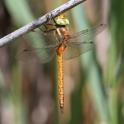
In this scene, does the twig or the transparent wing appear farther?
the transparent wing

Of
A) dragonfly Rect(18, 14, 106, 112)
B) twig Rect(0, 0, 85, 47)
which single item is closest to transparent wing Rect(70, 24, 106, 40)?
dragonfly Rect(18, 14, 106, 112)

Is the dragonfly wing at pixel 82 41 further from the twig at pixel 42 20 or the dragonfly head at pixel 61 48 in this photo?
the twig at pixel 42 20

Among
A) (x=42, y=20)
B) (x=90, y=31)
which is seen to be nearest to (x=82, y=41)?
(x=90, y=31)

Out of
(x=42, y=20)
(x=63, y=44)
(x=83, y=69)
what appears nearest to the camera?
(x=42, y=20)

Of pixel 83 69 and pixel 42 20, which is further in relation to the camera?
pixel 83 69

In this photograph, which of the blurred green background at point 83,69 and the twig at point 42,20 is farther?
the blurred green background at point 83,69

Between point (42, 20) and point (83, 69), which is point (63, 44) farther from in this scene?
point (42, 20)

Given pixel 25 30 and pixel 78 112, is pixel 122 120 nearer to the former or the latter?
pixel 78 112

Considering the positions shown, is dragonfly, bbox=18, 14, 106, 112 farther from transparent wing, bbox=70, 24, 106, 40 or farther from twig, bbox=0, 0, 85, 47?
twig, bbox=0, 0, 85, 47

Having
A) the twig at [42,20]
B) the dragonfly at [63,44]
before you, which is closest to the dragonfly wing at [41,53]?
the dragonfly at [63,44]
